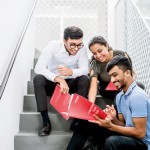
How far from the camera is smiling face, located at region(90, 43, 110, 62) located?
2.28m

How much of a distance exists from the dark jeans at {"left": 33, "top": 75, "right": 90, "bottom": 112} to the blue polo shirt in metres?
0.52

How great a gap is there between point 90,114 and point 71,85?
81cm

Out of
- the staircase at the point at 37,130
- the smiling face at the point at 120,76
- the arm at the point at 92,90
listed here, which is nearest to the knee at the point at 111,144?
the smiling face at the point at 120,76

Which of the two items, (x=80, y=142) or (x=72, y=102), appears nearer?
(x=72, y=102)

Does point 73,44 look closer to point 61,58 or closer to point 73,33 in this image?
point 73,33

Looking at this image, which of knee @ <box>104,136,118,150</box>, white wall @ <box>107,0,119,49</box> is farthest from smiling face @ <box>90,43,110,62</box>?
white wall @ <box>107,0,119,49</box>

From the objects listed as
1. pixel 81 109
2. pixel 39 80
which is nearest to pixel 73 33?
pixel 39 80

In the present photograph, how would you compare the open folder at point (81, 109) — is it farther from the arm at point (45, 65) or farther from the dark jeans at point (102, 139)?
the arm at point (45, 65)

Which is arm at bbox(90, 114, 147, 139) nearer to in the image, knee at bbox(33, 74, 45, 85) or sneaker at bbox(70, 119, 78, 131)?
sneaker at bbox(70, 119, 78, 131)

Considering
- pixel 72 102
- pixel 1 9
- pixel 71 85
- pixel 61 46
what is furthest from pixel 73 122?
pixel 1 9

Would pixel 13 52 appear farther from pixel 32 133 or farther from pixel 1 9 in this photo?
pixel 32 133

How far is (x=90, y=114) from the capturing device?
1.70 metres

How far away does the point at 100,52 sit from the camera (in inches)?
90.8

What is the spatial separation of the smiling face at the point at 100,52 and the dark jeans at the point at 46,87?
229 millimetres
